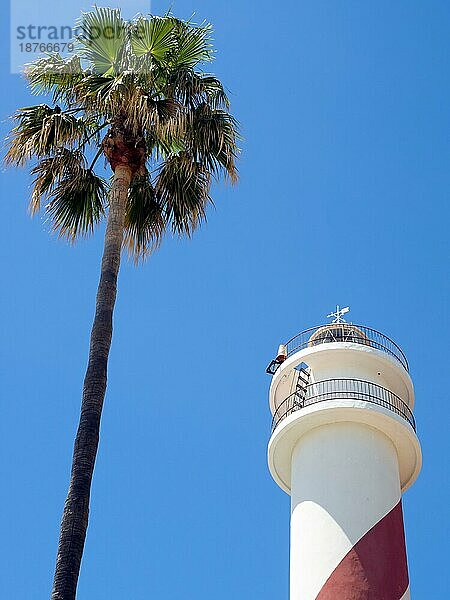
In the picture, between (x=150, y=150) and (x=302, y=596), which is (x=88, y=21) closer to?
(x=150, y=150)

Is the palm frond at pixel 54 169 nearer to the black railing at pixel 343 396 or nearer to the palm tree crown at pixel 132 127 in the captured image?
the palm tree crown at pixel 132 127

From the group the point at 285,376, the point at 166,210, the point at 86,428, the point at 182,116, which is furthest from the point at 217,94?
the point at 285,376

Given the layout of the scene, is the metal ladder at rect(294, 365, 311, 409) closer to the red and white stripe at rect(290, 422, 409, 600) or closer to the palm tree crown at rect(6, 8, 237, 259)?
the red and white stripe at rect(290, 422, 409, 600)

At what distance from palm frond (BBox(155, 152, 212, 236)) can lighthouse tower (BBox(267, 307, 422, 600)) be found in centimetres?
756

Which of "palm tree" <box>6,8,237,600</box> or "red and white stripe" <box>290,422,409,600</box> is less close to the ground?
"palm tree" <box>6,8,237,600</box>

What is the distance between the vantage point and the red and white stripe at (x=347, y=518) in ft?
70.5

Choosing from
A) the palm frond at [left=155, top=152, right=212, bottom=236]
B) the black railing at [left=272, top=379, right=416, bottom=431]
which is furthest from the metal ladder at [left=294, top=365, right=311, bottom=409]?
the palm frond at [left=155, top=152, right=212, bottom=236]

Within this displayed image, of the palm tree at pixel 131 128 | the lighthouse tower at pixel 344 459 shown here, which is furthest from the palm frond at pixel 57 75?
the lighthouse tower at pixel 344 459

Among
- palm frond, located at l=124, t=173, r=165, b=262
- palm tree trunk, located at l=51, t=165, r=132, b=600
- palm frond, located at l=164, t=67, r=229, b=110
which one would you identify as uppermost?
palm frond, located at l=164, t=67, r=229, b=110

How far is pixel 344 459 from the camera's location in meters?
23.1

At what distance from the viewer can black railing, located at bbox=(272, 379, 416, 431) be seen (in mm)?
24109

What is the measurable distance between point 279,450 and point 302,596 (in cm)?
423

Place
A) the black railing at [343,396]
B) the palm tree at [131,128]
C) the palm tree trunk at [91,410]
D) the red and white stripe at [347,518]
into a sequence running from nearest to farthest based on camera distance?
the palm tree trunk at [91,410], the palm tree at [131,128], the red and white stripe at [347,518], the black railing at [343,396]

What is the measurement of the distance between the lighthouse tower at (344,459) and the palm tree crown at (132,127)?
26.0ft
